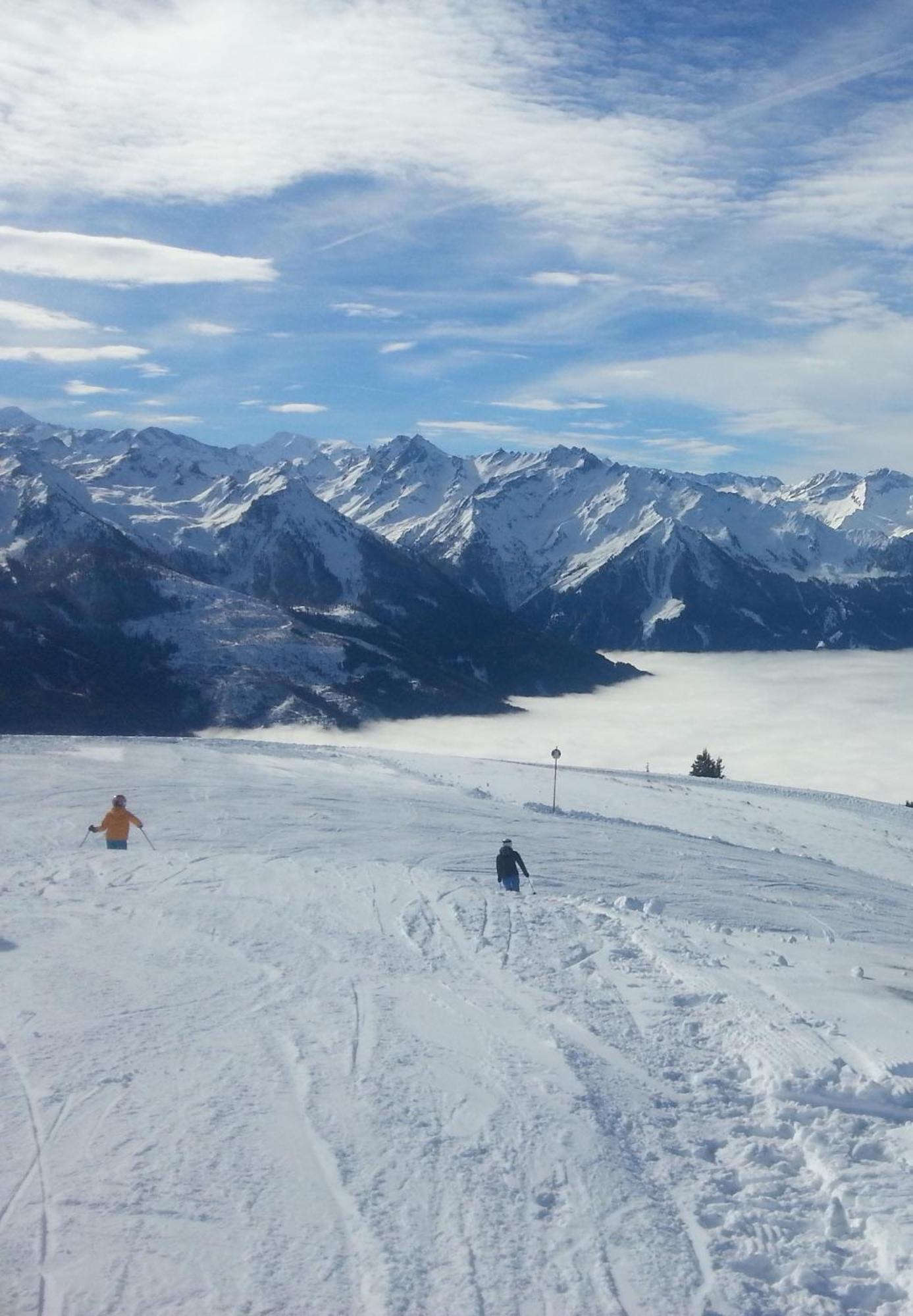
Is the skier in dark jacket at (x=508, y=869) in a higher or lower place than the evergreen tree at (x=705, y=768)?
higher

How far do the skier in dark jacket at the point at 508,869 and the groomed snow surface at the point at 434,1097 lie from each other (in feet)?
1.66

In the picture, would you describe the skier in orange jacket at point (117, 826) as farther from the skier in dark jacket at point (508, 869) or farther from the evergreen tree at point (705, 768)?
the evergreen tree at point (705, 768)

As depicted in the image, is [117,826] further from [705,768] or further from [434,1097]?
[705,768]

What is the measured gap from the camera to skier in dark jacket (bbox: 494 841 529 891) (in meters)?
18.4

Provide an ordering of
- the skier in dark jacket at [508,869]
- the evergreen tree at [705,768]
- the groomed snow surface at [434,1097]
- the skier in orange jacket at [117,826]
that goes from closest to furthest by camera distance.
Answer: the groomed snow surface at [434,1097]
the skier in dark jacket at [508,869]
the skier in orange jacket at [117,826]
the evergreen tree at [705,768]

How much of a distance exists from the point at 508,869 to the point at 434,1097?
30.5ft

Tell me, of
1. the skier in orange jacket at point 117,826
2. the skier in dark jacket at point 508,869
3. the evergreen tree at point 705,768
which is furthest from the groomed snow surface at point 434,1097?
the evergreen tree at point 705,768

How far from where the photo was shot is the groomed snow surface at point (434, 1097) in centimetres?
694

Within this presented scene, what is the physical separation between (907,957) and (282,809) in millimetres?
15517

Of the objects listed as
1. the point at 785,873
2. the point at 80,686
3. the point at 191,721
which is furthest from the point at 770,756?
the point at 785,873

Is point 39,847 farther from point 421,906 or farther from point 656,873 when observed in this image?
point 656,873

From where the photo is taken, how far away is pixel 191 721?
493ft

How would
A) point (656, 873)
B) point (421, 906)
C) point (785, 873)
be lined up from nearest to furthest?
point (421, 906), point (656, 873), point (785, 873)

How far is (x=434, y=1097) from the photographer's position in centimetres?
930
